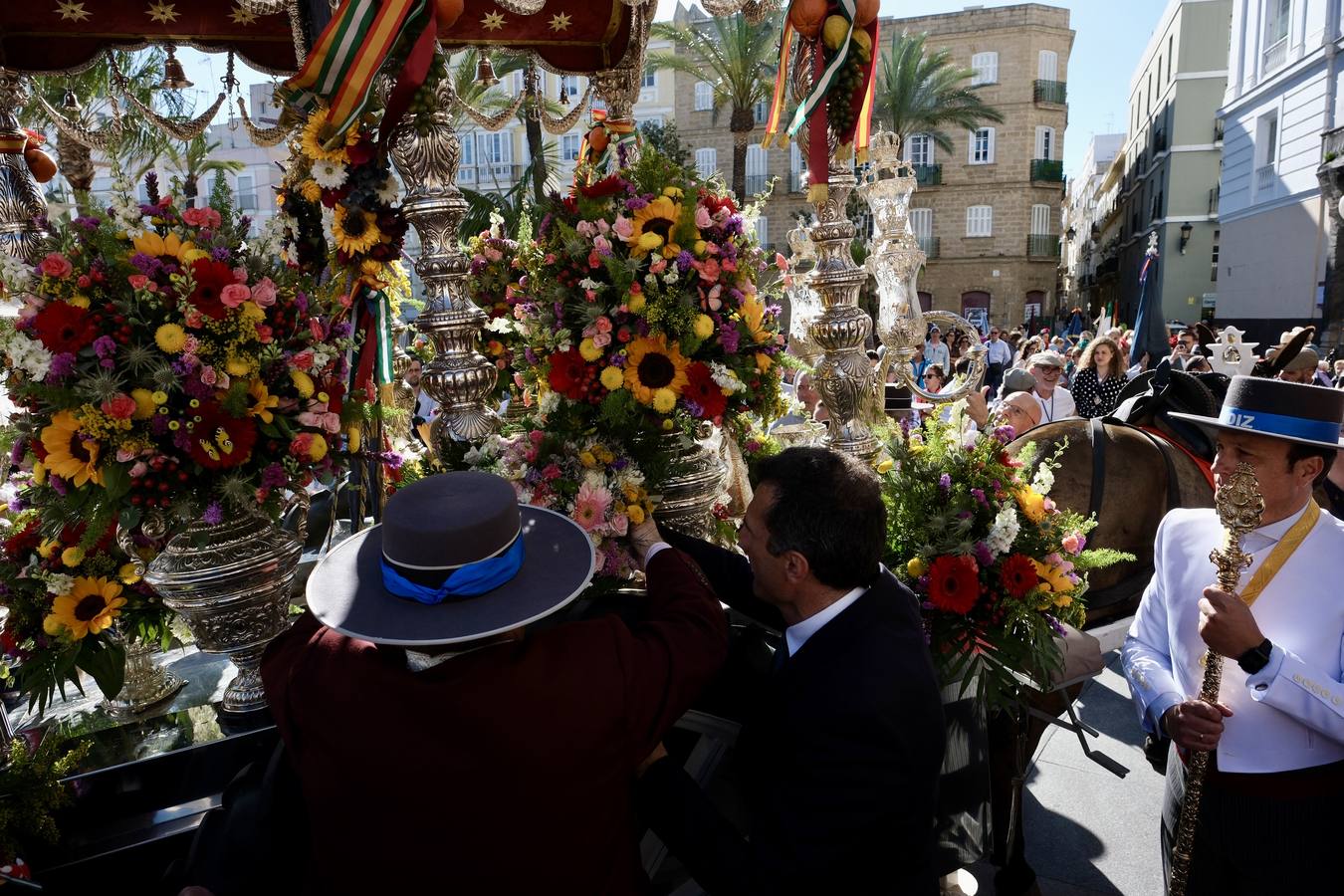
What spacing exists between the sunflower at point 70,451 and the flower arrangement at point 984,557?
2.44 meters

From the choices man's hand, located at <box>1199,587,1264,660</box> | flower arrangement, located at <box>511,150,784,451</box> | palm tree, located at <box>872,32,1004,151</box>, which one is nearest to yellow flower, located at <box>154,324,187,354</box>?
flower arrangement, located at <box>511,150,784,451</box>

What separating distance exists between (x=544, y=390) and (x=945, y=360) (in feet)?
36.2

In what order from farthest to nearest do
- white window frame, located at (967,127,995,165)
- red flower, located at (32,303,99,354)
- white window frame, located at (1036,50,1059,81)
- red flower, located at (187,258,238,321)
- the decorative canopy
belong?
1. white window frame, located at (967,127,995,165)
2. white window frame, located at (1036,50,1059,81)
3. the decorative canopy
4. red flower, located at (187,258,238,321)
5. red flower, located at (32,303,99,354)

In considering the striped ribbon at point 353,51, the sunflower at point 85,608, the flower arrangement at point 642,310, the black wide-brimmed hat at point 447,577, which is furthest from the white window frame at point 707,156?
the black wide-brimmed hat at point 447,577

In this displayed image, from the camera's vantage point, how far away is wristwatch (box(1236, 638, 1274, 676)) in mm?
2033

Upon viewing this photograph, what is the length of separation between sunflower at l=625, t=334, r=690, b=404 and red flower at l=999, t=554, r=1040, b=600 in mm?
1192

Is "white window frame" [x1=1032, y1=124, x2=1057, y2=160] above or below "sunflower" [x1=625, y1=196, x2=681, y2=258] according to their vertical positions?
above

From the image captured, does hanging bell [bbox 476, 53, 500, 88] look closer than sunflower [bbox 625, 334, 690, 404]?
A: No

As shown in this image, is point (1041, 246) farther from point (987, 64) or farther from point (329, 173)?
point (329, 173)

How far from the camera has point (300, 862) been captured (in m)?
1.91

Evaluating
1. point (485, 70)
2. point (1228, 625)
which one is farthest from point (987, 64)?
point (1228, 625)

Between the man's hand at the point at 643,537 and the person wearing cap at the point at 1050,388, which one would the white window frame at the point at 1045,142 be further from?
the man's hand at the point at 643,537

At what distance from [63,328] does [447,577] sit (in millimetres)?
1570

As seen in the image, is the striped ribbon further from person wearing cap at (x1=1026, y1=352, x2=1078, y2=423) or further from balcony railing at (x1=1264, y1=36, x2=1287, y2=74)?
balcony railing at (x1=1264, y1=36, x2=1287, y2=74)
